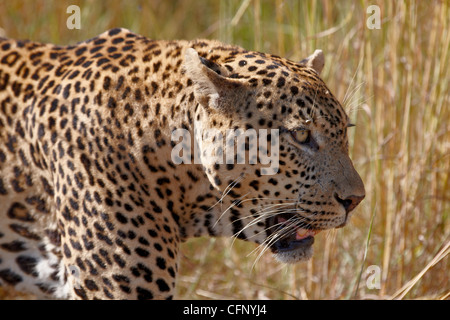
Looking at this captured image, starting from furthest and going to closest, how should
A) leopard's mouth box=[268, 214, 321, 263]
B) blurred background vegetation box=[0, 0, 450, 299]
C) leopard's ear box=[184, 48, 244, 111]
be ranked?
blurred background vegetation box=[0, 0, 450, 299] < leopard's mouth box=[268, 214, 321, 263] < leopard's ear box=[184, 48, 244, 111]

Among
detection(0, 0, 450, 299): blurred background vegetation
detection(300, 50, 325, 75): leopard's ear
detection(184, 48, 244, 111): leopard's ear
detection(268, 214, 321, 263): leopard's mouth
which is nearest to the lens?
detection(184, 48, 244, 111): leopard's ear

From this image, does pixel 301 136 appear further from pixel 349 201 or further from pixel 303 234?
pixel 303 234

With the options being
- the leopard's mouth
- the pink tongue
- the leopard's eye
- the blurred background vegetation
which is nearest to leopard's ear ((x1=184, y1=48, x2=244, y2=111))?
the leopard's eye

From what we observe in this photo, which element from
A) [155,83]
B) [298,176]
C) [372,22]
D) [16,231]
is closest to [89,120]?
[155,83]

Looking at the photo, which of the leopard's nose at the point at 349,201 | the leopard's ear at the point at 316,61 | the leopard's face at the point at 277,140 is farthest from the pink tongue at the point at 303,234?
the leopard's ear at the point at 316,61

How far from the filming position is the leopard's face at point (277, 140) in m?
3.57

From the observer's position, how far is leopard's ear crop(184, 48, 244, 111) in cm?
349

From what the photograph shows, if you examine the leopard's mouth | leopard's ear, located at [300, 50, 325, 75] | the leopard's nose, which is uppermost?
leopard's ear, located at [300, 50, 325, 75]

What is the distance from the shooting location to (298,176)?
143 inches

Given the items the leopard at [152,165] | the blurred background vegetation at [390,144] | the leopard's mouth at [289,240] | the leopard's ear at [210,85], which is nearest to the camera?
the leopard's ear at [210,85]

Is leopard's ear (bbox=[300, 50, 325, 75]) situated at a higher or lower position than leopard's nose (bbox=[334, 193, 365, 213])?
higher

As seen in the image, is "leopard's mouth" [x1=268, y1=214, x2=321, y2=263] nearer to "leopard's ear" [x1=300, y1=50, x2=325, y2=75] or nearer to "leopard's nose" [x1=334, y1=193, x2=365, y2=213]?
"leopard's nose" [x1=334, y1=193, x2=365, y2=213]

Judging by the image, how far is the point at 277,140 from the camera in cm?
359

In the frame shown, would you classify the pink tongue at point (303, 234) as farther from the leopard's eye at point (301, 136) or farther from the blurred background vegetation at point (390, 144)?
the blurred background vegetation at point (390, 144)
